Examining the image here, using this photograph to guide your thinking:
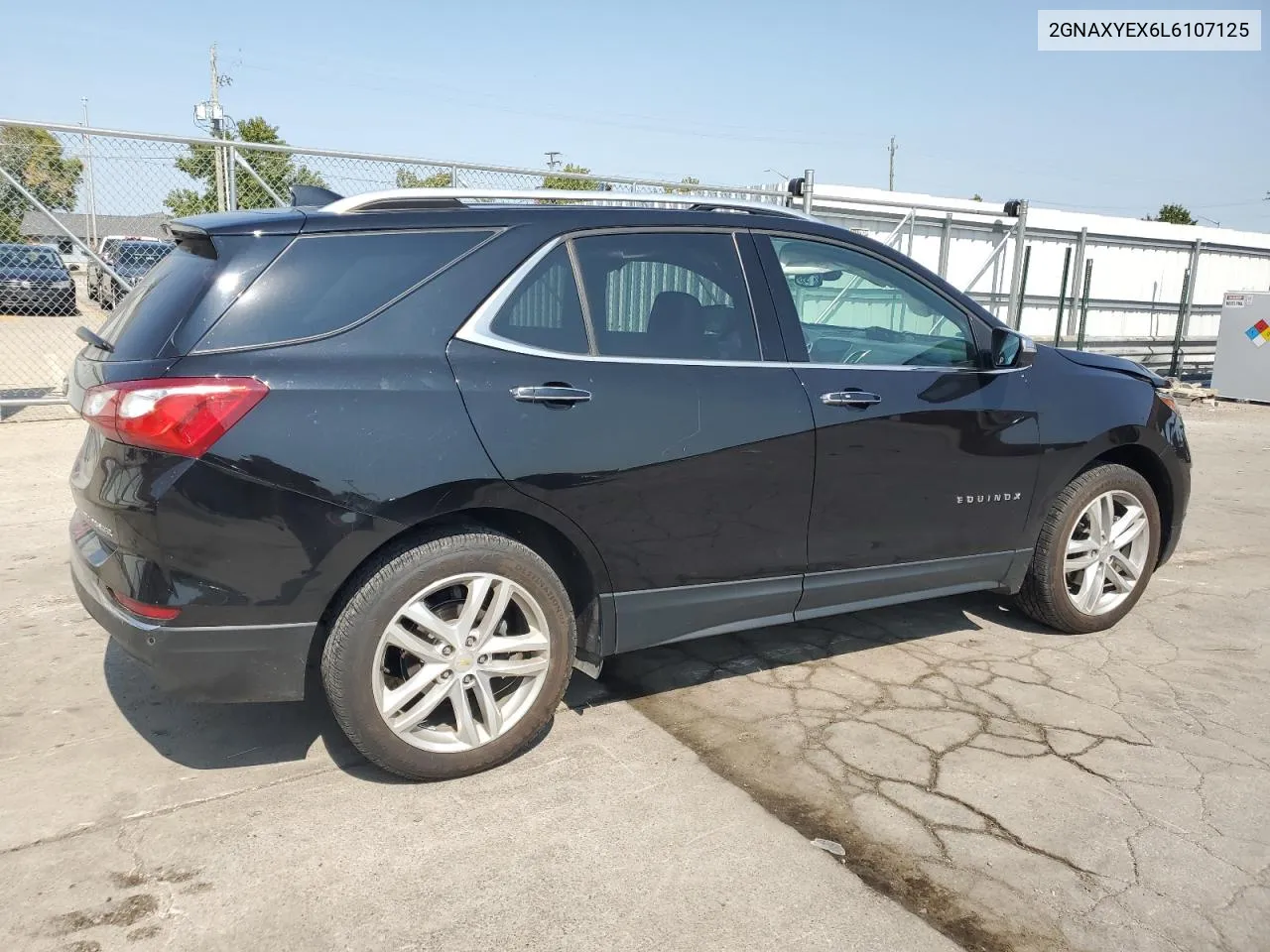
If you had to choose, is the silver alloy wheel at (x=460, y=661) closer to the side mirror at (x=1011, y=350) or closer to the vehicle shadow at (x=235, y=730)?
the vehicle shadow at (x=235, y=730)

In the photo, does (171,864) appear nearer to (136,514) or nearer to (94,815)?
(94,815)

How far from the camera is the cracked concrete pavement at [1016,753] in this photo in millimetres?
2621

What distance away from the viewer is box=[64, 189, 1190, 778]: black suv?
2768 millimetres

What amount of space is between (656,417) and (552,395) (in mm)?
377

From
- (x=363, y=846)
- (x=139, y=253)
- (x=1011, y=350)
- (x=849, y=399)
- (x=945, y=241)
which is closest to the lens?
(x=363, y=846)

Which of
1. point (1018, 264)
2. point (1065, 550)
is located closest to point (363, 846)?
point (1065, 550)

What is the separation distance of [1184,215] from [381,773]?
2360 inches

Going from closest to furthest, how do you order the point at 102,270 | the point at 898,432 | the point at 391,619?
1. the point at 391,619
2. the point at 898,432
3. the point at 102,270

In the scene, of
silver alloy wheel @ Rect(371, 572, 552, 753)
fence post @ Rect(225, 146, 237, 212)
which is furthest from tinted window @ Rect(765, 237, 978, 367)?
fence post @ Rect(225, 146, 237, 212)

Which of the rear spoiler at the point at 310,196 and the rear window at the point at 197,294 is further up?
the rear spoiler at the point at 310,196

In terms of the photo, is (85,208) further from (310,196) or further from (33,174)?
(310,196)

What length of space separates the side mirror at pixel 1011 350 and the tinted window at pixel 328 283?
7.36 ft

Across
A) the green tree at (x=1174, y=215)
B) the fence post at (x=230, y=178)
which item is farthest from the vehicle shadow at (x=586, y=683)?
the green tree at (x=1174, y=215)

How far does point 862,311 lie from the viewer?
443 cm
